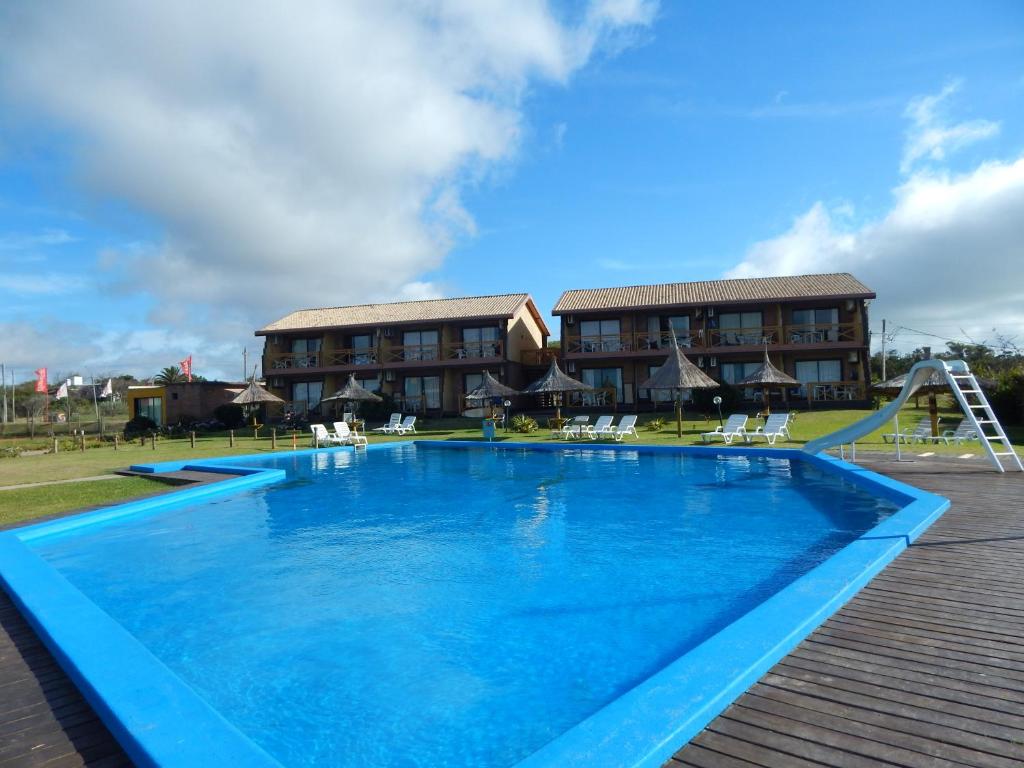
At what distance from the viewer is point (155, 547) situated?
9.05 m

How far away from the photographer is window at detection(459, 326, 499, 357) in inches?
1246

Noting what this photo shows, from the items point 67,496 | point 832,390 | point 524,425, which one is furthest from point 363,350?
point 832,390

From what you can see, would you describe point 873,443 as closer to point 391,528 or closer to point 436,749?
point 391,528

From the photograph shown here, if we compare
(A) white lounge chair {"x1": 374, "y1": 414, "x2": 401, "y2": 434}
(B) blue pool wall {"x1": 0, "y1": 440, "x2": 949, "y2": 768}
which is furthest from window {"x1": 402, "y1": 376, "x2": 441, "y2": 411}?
(B) blue pool wall {"x1": 0, "y1": 440, "x2": 949, "y2": 768}

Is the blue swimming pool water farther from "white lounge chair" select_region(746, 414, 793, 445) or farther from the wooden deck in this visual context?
"white lounge chair" select_region(746, 414, 793, 445)

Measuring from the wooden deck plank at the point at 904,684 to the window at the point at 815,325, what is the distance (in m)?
24.4

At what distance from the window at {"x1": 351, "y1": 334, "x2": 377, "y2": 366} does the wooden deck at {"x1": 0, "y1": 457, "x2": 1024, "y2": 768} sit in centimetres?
2771

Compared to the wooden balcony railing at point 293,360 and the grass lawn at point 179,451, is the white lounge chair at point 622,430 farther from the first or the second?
the wooden balcony railing at point 293,360

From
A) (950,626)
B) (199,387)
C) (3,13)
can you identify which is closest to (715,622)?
(950,626)

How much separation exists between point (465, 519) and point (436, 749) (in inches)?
256

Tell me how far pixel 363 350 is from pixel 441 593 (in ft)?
88.2

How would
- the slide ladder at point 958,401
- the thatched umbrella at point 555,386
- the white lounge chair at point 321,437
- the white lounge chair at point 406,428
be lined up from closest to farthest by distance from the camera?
the slide ladder at point 958,401, the white lounge chair at point 321,437, the thatched umbrella at point 555,386, the white lounge chair at point 406,428

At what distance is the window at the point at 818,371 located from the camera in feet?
92.1

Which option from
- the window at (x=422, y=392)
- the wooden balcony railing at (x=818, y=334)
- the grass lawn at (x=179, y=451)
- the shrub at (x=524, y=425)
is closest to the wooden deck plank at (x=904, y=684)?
the grass lawn at (x=179, y=451)
